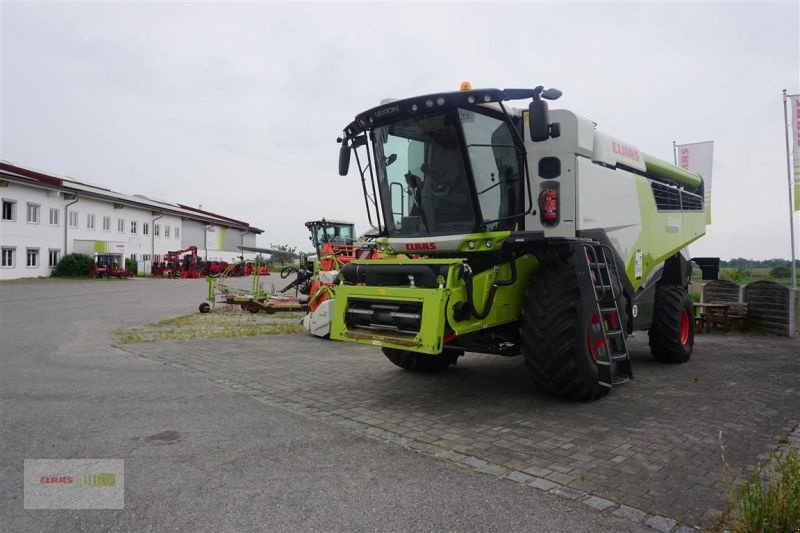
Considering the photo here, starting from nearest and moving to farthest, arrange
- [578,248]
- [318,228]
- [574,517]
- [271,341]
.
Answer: [574,517] < [578,248] < [271,341] < [318,228]

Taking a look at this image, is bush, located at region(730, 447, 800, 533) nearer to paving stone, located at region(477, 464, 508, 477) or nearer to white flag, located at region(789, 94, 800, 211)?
paving stone, located at region(477, 464, 508, 477)

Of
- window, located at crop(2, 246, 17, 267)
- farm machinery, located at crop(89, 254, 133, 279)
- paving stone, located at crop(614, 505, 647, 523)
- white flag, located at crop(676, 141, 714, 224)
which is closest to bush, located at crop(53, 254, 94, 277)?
farm machinery, located at crop(89, 254, 133, 279)

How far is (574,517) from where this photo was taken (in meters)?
3.17

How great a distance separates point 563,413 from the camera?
541cm

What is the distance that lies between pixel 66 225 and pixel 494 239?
129ft

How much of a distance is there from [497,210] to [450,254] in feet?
2.38

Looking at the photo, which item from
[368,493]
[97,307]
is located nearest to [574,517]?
[368,493]

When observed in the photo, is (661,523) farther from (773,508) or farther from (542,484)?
(542,484)

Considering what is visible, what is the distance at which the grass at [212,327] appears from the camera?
35.3 ft

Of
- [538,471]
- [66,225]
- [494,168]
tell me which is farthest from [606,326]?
[66,225]

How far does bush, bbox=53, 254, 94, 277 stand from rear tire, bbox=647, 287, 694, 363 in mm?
36432

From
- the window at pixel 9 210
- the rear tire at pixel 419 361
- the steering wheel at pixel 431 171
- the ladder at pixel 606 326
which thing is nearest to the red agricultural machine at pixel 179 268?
the window at pixel 9 210

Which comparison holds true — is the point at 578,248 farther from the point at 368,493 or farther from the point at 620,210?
the point at 368,493

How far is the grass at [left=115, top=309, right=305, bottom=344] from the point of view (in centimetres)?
1076
